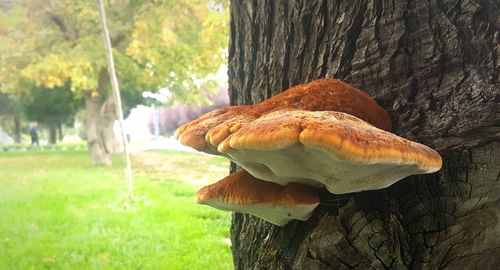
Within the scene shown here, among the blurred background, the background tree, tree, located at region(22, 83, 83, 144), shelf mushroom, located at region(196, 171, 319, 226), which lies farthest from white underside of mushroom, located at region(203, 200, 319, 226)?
tree, located at region(22, 83, 83, 144)

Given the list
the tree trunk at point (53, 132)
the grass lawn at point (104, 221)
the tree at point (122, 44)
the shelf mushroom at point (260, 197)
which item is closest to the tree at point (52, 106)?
the tree trunk at point (53, 132)

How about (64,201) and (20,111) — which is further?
(20,111)

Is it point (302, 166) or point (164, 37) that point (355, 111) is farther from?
point (164, 37)

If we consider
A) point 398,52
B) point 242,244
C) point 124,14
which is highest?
point 124,14

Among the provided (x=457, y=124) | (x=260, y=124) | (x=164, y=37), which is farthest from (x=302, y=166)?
(x=164, y=37)

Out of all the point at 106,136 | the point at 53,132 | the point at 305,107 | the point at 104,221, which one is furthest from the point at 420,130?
the point at 106,136

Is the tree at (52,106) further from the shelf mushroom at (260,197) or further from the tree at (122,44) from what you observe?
the shelf mushroom at (260,197)

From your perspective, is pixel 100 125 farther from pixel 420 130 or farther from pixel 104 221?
pixel 420 130
